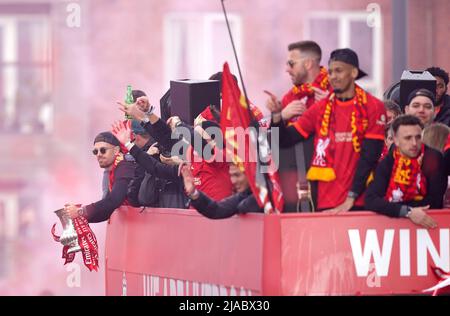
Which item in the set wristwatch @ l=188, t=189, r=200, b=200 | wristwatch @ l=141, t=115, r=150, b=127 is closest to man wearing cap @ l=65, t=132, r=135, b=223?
wristwatch @ l=141, t=115, r=150, b=127

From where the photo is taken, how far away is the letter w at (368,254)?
9578 mm

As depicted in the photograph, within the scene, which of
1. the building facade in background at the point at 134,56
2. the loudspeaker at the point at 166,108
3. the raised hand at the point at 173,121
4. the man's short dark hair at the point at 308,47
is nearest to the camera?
the man's short dark hair at the point at 308,47

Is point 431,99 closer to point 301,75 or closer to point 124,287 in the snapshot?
point 301,75

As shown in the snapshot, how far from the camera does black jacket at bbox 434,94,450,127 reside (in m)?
11.7

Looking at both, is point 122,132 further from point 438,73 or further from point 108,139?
point 438,73

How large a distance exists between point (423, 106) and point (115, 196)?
2330mm

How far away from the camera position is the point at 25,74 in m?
29.9

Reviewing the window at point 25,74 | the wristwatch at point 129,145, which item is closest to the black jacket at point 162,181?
the wristwatch at point 129,145

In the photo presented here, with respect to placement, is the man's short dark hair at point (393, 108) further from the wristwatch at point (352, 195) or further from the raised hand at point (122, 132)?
the raised hand at point (122, 132)

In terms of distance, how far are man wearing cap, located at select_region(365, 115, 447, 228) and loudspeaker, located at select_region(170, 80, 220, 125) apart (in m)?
2.05

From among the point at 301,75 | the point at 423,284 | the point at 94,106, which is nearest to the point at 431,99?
the point at 301,75

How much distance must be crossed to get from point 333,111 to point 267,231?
929 mm

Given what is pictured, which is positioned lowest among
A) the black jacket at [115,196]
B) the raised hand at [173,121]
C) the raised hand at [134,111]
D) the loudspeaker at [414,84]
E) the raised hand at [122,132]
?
the black jacket at [115,196]

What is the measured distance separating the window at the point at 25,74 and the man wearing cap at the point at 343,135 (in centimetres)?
1931
